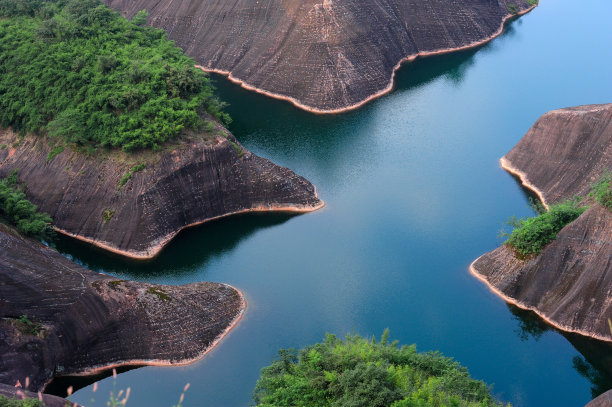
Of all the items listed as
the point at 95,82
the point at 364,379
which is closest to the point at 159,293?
the point at 364,379

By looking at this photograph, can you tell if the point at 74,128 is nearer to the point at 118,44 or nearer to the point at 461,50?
the point at 118,44

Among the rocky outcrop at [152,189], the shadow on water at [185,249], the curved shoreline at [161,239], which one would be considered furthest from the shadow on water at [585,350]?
the shadow on water at [185,249]

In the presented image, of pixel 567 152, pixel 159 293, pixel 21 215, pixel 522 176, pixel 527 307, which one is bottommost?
pixel 159 293

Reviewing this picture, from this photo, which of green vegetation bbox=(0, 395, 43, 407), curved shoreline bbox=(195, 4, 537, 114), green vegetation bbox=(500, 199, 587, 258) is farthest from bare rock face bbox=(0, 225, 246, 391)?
curved shoreline bbox=(195, 4, 537, 114)

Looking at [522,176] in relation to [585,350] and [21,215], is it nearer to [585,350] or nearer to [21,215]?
[585,350]

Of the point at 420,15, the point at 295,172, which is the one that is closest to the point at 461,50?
the point at 420,15
